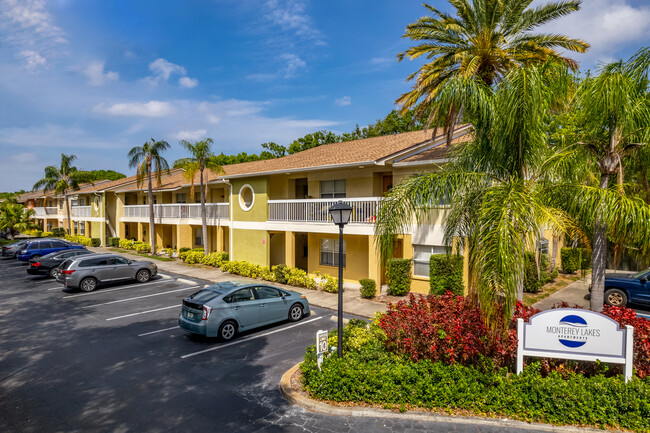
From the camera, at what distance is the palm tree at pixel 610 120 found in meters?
7.80

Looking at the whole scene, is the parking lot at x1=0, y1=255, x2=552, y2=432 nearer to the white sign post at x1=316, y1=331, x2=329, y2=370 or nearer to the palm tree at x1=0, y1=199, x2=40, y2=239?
the white sign post at x1=316, y1=331, x2=329, y2=370

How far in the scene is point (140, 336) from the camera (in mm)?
11398

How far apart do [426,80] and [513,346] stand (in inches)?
454

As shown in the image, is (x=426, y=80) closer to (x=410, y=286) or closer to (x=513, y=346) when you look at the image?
(x=410, y=286)

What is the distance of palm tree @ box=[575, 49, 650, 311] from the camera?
7.80m

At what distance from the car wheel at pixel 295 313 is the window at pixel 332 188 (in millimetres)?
8239

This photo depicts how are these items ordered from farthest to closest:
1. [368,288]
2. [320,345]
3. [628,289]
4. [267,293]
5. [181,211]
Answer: [181,211] → [368,288] → [628,289] → [267,293] → [320,345]

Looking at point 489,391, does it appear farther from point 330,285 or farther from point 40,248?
point 40,248

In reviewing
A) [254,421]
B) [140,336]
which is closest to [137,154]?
[140,336]

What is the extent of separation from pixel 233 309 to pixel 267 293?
57.3 inches

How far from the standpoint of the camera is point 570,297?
52.5 feet

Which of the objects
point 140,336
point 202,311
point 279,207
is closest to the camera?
point 202,311

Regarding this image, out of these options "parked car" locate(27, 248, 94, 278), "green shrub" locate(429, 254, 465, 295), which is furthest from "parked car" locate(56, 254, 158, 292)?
"green shrub" locate(429, 254, 465, 295)

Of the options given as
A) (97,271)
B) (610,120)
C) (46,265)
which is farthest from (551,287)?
(46,265)
